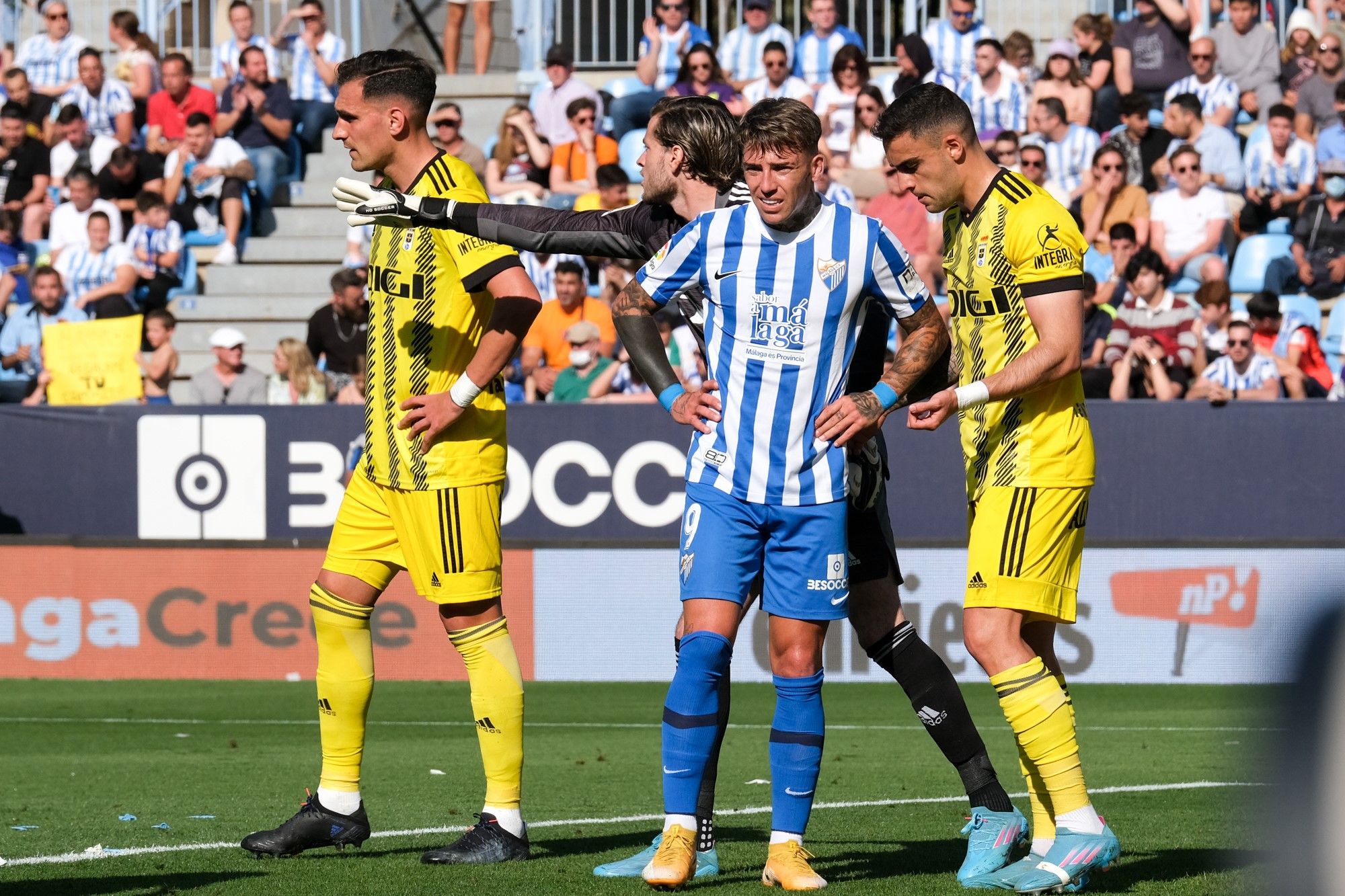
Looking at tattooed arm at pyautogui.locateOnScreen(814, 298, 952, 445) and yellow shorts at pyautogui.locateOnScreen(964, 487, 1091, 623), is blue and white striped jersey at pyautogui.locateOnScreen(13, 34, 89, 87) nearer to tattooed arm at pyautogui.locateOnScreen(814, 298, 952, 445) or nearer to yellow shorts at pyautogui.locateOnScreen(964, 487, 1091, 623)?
tattooed arm at pyautogui.locateOnScreen(814, 298, 952, 445)

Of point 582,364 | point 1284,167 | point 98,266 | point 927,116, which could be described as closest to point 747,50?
point 582,364

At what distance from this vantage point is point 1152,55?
674 inches

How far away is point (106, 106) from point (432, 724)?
11512 millimetres

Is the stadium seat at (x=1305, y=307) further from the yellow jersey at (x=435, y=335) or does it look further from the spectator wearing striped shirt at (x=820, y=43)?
the yellow jersey at (x=435, y=335)

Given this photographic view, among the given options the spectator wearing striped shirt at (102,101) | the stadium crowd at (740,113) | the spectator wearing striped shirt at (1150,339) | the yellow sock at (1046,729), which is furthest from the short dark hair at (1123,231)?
the spectator wearing striped shirt at (102,101)

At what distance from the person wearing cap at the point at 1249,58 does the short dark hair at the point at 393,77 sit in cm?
1249

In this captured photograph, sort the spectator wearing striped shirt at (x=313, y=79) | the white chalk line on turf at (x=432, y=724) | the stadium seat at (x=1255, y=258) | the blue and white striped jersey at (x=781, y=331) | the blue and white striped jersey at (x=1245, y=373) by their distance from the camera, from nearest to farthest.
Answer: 1. the blue and white striped jersey at (x=781, y=331)
2. the white chalk line on turf at (x=432, y=724)
3. the blue and white striped jersey at (x=1245, y=373)
4. the stadium seat at (x=1255, y=258)
5. the spectator wearing striped shirt at (x=313, y=79)

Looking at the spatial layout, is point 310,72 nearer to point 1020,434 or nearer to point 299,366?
point 299,366

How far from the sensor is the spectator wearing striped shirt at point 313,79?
19.2 metres

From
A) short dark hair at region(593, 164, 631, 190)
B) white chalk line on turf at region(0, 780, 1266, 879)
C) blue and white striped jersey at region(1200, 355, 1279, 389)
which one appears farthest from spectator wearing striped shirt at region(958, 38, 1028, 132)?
white chalk line on turf at region(0, 780, 1266, 879)

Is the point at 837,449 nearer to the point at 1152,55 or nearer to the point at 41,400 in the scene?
the point at 41,400

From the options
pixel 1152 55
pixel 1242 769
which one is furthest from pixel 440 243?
pixel 1152 55

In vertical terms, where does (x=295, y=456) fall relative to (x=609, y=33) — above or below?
below

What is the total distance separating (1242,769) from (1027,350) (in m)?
3.41
